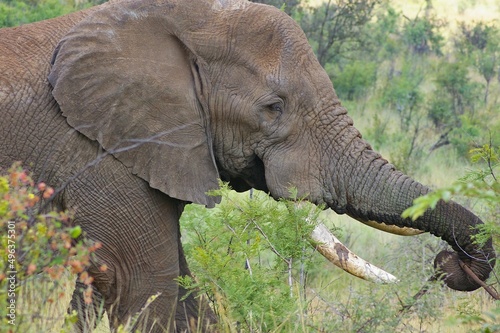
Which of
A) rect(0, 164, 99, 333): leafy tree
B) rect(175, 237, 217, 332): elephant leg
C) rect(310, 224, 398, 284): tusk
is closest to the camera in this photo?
rect(0, 164, 99, 333): leafy tree

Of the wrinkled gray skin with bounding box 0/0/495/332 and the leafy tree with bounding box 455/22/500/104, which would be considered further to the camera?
the leafy tree with bounding box 455/22/500/104

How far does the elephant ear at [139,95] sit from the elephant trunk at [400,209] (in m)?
0.65

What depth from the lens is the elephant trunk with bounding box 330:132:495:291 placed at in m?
4.76

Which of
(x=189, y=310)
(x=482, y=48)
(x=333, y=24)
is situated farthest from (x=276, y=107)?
(x=482, y=48)

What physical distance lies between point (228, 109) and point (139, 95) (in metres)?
0.44

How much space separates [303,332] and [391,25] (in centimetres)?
1821

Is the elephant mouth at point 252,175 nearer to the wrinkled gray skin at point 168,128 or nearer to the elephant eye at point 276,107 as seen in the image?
the wrinkled gray skin at point 168,128

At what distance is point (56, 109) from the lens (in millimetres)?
4723

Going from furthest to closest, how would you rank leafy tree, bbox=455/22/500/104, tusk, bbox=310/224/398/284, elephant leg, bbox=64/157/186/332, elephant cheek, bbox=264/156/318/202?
leafy tree, bbox=455/22/500/104, tusk, bbox=310/224/398/284, elephant cheek, bbox=264/156/318/202, elephant leg, bbox=64/157/186/332

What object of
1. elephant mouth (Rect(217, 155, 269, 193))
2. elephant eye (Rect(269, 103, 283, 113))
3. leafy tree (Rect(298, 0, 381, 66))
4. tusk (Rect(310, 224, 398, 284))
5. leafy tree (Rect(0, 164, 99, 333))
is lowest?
leafy tree (Rect(298, 0, 381, 66))

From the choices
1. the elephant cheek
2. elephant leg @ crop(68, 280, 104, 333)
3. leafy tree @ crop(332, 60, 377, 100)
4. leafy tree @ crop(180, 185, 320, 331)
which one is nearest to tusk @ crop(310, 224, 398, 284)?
leafy tree @ crop(180, 185, 320, 331)

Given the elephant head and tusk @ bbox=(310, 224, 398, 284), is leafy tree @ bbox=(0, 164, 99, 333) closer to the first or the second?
the elephant head

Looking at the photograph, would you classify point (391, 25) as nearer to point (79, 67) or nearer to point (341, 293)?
point (341, 293)

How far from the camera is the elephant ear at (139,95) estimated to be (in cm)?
471
